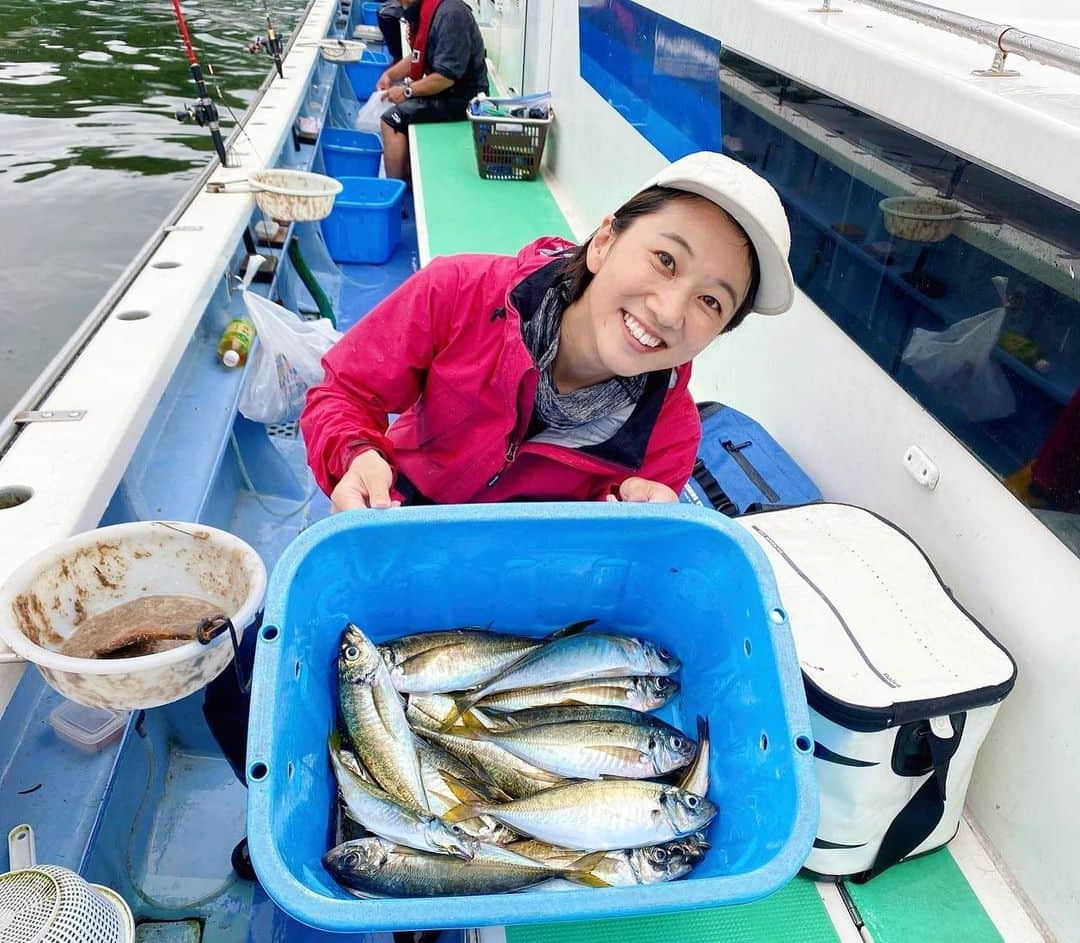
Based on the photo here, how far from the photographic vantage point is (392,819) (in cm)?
123

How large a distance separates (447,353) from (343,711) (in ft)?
2.79

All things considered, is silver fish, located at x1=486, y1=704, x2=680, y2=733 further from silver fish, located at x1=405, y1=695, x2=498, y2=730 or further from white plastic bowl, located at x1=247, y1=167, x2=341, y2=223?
white plastic bowl, located at x1=247, y1=167, x2=341, y2=223

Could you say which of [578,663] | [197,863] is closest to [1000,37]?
[578,663]

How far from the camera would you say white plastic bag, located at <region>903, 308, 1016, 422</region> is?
1588 millimetres

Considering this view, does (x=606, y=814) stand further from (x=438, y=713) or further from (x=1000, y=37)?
(x=1000, y=37)

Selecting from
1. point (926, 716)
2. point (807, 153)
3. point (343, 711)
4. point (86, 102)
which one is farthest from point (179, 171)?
point (926, 716)

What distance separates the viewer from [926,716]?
4.50 feet

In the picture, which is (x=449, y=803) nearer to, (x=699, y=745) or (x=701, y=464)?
(x=699, y=745)

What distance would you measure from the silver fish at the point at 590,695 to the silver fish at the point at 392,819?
1.09ft

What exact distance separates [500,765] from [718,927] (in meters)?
0.57

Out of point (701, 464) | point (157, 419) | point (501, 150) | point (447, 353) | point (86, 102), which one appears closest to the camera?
point (447, 353)

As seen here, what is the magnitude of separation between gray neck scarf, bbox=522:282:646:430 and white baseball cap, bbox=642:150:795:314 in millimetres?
418

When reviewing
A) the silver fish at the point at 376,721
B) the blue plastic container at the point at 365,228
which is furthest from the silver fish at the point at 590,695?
the blue plastic container at the point at 365,228

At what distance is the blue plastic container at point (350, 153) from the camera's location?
614cm
